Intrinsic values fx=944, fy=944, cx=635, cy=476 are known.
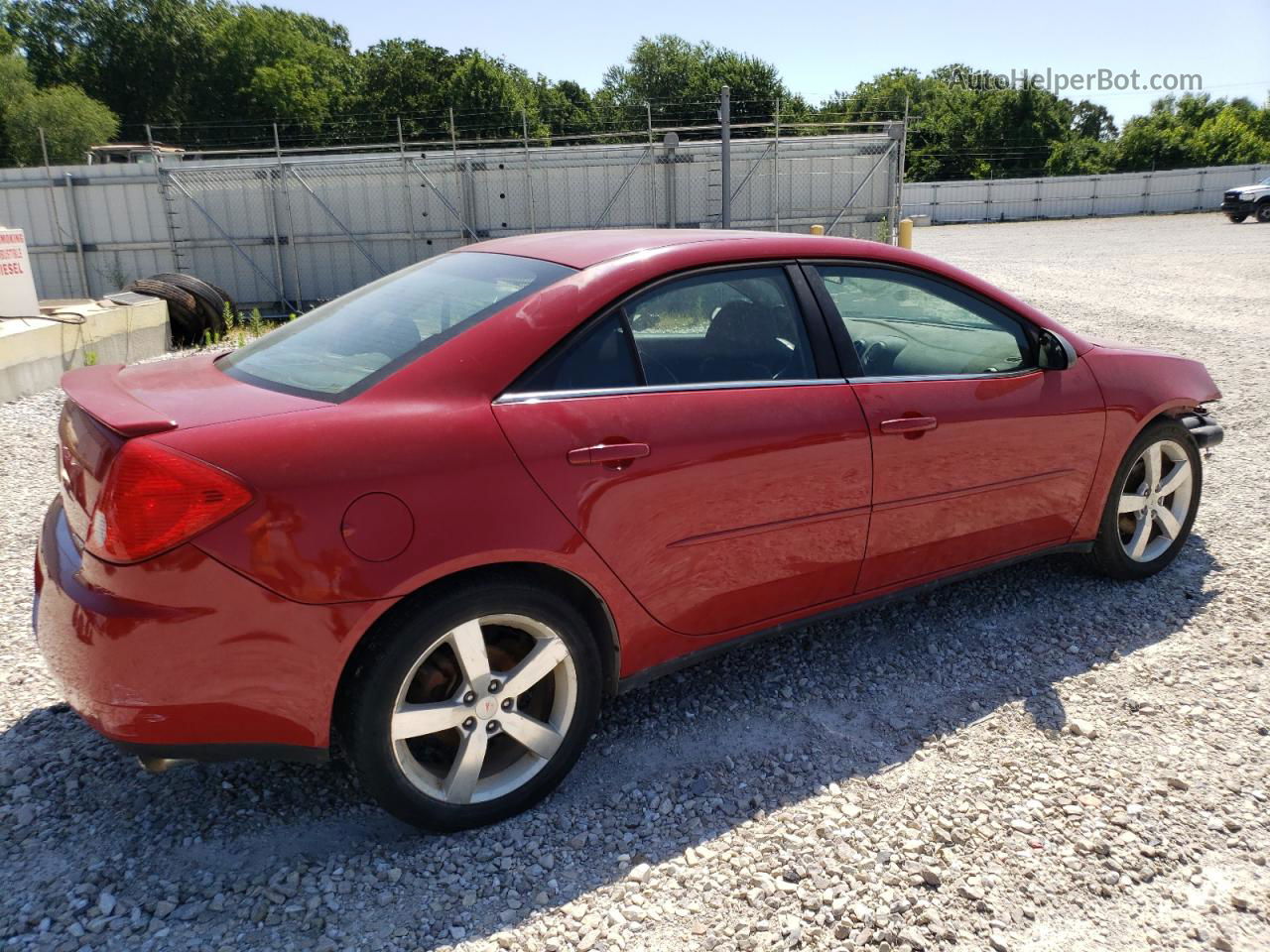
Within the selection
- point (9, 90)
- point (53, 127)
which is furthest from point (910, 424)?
point (9, 90)

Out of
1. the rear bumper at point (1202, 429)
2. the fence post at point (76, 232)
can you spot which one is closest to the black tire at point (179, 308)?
the fence post at point (76, 232)

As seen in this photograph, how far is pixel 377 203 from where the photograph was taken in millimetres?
18250

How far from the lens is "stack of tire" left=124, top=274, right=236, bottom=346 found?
12664 mm

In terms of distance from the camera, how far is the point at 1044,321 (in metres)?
3.73

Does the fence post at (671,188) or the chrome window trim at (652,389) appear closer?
the chrome window trim at (652,389)

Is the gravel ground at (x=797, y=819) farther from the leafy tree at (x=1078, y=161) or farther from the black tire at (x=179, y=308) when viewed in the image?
the leafy tree at (x=1078, y=161)

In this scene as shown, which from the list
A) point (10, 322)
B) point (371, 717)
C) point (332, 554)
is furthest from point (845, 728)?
point (10, 322)

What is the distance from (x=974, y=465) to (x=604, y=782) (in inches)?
67.7

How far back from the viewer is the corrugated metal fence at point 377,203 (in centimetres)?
1772

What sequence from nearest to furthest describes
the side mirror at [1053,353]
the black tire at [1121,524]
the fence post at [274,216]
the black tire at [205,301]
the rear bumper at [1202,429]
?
the side mirror at [1053,353], the black tire at [1121,524], the rear bumper at [1202,429], the black tire at [205,301], the fence post at [274,216]

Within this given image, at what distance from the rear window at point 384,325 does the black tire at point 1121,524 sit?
259cm

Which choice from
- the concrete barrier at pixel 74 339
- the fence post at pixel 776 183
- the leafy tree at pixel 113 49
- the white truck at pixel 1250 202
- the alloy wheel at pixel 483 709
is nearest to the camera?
the alloy wheel at pixel 483 709

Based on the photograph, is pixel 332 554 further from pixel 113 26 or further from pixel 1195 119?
pixel 113 26

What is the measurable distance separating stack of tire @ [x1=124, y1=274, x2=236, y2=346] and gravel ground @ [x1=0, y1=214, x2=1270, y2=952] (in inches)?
383
